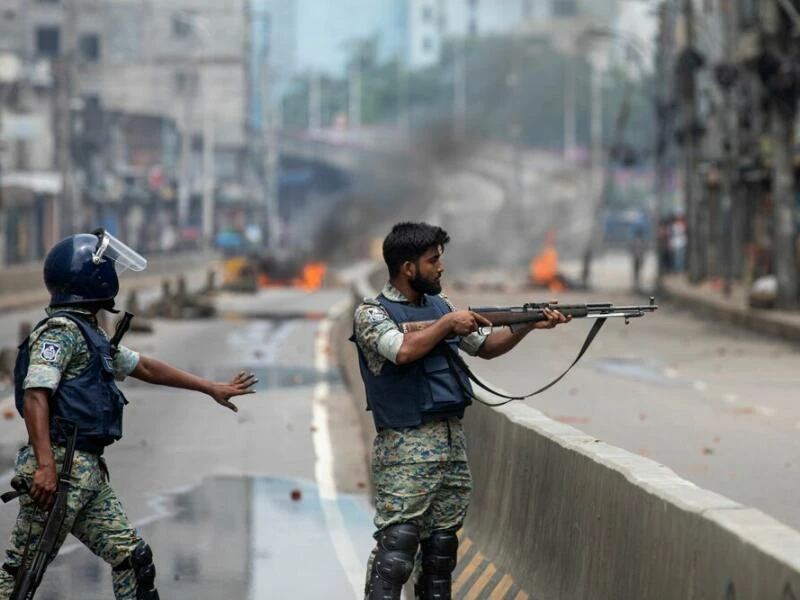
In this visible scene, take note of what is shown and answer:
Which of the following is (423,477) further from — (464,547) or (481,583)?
(464,547)

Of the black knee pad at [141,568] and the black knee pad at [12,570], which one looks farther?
the black knee pad at [141,568]

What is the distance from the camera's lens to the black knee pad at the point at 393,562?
752 cm

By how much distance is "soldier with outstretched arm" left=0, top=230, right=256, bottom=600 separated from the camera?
23.9 feet

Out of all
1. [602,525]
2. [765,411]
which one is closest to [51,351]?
[602,525]

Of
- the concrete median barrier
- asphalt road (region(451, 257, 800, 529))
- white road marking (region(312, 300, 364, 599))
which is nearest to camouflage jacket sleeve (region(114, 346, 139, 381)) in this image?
the concrete median barrier

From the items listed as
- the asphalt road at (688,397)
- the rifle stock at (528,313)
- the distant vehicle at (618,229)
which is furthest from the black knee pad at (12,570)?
the distant vehicle at (618,229)

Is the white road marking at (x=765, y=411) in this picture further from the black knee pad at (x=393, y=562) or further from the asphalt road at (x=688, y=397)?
the black knee pad at (x=393, y=562)

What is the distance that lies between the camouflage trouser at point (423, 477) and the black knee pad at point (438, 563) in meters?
0.04

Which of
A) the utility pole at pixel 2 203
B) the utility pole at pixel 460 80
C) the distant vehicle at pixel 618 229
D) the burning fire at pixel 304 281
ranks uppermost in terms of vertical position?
the utility pole at pixel 460 80

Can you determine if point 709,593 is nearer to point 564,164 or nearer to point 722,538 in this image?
point 722,538

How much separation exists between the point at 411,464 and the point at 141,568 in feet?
3.56

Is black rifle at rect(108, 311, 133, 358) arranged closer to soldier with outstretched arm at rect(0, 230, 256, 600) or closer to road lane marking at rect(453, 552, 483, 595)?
soldier with outstretched arm at rect(0, 230, 256, 600)

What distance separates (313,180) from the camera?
161m

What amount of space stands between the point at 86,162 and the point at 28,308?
47930 mm
